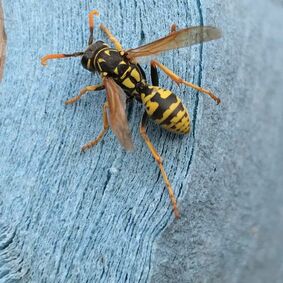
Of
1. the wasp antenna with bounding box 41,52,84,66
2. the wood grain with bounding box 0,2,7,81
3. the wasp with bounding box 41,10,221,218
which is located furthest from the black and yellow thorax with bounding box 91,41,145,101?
the wood grain with bounding box 0,2,7,81

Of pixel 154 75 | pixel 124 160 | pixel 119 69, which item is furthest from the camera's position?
pixel 119 69

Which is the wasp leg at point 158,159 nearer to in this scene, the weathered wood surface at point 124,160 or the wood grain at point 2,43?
the weathered wood surface at point 124,160

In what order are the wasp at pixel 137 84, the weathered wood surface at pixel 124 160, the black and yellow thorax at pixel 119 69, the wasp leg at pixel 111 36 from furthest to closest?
the black and yellow thorax at pixel 119 69
the wasp leg at pixel 111 36
the wasp at pixel 137 84
the weathered wood surface at pixel 124 160

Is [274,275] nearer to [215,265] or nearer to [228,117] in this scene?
[215,265]

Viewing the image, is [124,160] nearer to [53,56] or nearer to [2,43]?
[53,56]

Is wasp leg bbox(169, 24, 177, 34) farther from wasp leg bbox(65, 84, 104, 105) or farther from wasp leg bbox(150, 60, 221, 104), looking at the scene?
wasp leg bbox(65, 84, 104, 105)

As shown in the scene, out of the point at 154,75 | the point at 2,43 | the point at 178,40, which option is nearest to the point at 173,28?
the point at 178,40

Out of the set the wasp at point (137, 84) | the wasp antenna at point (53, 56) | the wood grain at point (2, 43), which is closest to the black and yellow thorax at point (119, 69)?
the wasp at point (137, 84)
